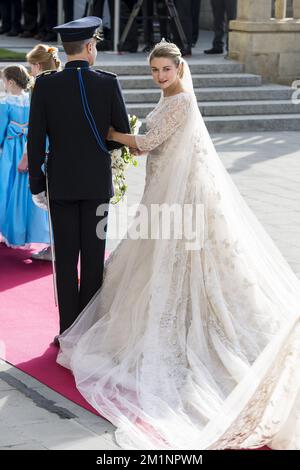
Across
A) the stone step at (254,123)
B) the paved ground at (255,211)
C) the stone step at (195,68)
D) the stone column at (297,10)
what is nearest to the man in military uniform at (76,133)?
the paved ground at (255,211)

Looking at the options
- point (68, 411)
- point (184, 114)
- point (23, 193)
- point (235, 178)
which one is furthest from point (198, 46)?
point (68, 411)

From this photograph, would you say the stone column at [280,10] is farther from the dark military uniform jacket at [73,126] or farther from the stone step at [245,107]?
the dark military uniform jacket at [73,126]

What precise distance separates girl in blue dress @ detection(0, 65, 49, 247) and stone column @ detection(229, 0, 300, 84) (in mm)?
8177

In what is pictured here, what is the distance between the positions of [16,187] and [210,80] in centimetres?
752

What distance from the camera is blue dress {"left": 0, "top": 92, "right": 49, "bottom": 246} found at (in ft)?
27.3

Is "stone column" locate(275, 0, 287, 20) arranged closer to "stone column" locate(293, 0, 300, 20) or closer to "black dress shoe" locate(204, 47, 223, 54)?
"stone column" locate(293, 0, 300, 20)

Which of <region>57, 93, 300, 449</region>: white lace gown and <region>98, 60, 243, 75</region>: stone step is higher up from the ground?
<region>57, 93, 300, 449</region>: white lace gown

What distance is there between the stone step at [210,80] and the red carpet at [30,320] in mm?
6551

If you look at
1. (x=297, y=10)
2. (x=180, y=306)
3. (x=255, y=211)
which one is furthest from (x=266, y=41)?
(x=180, y=306)

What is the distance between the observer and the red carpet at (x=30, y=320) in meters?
5.97

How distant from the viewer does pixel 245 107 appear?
1517 centimetres

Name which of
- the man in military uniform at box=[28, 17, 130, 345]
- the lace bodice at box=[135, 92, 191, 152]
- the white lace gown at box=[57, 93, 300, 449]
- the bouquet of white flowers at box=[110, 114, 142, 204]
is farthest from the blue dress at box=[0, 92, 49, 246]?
the lace bodice at box=[135, 92, 191, 152]

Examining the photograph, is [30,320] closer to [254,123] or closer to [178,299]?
[178,299]
